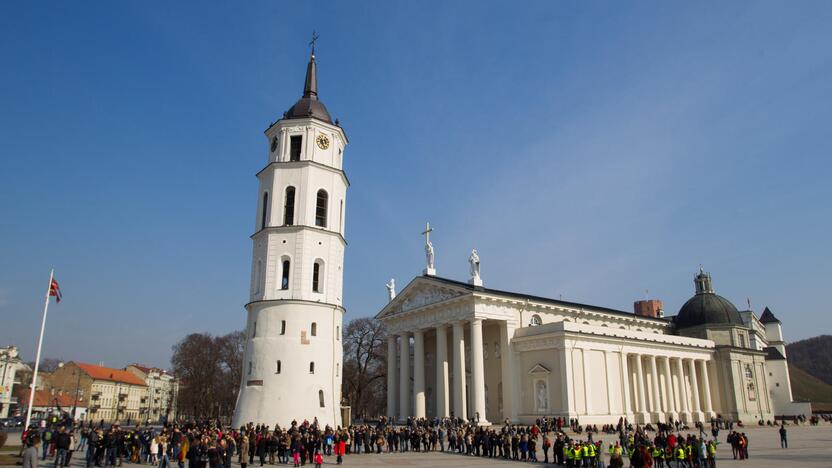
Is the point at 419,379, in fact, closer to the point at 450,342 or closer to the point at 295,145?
the point at 450,342

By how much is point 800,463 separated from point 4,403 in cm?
9465

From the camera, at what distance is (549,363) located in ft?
141

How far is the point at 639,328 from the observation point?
5888 cm

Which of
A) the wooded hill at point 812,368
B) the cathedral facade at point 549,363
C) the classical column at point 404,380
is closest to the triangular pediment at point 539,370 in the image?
the cathedral facade at point 549,363

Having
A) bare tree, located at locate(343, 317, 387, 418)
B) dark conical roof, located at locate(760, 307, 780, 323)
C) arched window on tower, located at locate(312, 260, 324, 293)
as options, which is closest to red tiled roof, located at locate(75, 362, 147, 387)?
bare tree, located at locate(343, 317, 387, 418)

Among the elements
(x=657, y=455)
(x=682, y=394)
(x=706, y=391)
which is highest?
(x=706, y=391)

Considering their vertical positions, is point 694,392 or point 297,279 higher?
point 297,279

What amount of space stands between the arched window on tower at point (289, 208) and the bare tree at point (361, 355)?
125 ft

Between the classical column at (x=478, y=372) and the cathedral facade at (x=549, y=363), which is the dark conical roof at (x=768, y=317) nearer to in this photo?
the cathedral facade at (x=549, y=363)

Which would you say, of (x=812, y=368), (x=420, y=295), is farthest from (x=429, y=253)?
(x=812, y=368)

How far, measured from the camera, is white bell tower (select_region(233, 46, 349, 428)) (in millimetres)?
Answer: 30781

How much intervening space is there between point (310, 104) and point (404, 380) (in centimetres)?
2562

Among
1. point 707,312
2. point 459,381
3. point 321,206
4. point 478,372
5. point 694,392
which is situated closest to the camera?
point 321,206

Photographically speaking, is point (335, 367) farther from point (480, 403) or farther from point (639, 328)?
point (639, 328)
